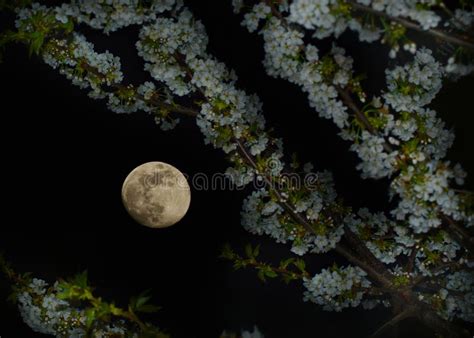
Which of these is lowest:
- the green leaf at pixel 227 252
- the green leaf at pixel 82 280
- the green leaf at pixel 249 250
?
the green leaf at pixel 82 280

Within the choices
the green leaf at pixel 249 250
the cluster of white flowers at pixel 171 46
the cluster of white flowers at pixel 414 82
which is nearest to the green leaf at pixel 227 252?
the green leaf at pixel 249 250

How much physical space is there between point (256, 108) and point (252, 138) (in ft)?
0.79

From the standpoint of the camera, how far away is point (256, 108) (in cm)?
459

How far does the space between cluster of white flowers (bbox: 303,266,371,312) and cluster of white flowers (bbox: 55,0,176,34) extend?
90.9 inches

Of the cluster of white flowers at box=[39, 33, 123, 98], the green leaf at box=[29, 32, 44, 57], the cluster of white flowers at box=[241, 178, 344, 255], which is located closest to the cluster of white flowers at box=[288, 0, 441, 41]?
the cluster of white flowers at box=[241, 178, 344, 255]

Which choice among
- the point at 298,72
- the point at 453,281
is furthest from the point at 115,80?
the point at 453,281

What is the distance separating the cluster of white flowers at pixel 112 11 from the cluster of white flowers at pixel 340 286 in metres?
2.31

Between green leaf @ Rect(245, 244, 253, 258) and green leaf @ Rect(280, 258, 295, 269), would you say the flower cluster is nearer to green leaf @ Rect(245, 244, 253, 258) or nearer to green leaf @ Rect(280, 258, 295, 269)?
green leaf @ Rect(245, 244, 253, 258)

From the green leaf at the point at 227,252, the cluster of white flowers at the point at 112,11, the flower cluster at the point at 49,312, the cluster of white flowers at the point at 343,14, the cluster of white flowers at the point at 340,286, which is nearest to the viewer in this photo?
the cluster of white flowers at the point at 343,14

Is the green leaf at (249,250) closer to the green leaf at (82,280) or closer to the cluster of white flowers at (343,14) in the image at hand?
the green leaf at (82,280)

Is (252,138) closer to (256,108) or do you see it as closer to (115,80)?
(256,108)

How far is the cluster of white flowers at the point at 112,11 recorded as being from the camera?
434 cm

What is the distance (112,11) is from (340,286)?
105 inches

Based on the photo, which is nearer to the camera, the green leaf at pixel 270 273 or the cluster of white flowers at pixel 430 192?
the cluster of white flowers at pixel 430 192
